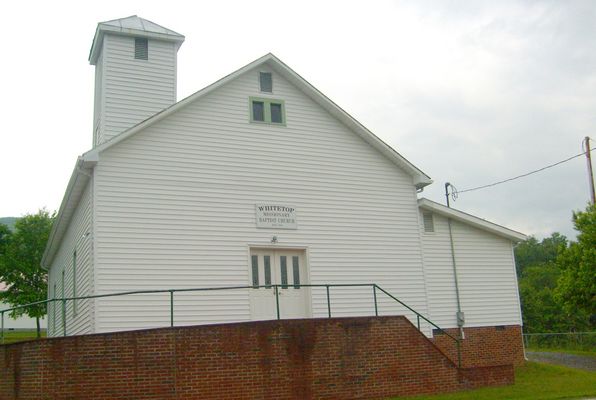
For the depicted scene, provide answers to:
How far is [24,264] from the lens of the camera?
41688 mm

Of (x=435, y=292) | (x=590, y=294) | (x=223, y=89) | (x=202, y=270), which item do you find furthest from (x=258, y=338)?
(x=590, y=294)

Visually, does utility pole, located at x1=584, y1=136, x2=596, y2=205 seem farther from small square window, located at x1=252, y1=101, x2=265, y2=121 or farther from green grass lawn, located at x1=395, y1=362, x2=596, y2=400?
small square window, located at x1=252, y1=101, x2=265, y2=121

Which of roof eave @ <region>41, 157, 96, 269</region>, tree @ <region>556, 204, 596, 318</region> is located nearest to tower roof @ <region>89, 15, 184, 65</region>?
roof eave @ <region>41, 157, 96, 269</region>

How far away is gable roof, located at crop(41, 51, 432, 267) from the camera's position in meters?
16.8

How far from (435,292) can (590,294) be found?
318 inches

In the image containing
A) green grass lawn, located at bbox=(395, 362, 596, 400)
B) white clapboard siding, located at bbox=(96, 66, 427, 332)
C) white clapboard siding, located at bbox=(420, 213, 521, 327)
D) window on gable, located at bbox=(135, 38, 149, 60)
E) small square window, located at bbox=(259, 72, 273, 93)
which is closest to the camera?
green grass lawn, located at bbox=(395, 362, 596, 400)

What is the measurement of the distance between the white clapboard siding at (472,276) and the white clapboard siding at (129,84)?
9032mm

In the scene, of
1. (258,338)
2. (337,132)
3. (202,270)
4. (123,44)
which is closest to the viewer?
(258,338)

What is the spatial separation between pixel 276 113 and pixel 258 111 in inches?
20.5

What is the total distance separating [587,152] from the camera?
35250mm

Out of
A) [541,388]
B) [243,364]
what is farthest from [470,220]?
[243,364]

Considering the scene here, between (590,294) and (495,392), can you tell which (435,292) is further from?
(590,294)

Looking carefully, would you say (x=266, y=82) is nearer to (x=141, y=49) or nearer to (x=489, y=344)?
(x=141, y=49)

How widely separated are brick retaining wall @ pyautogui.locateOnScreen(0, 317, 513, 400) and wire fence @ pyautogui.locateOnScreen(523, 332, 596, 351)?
15759 mm
